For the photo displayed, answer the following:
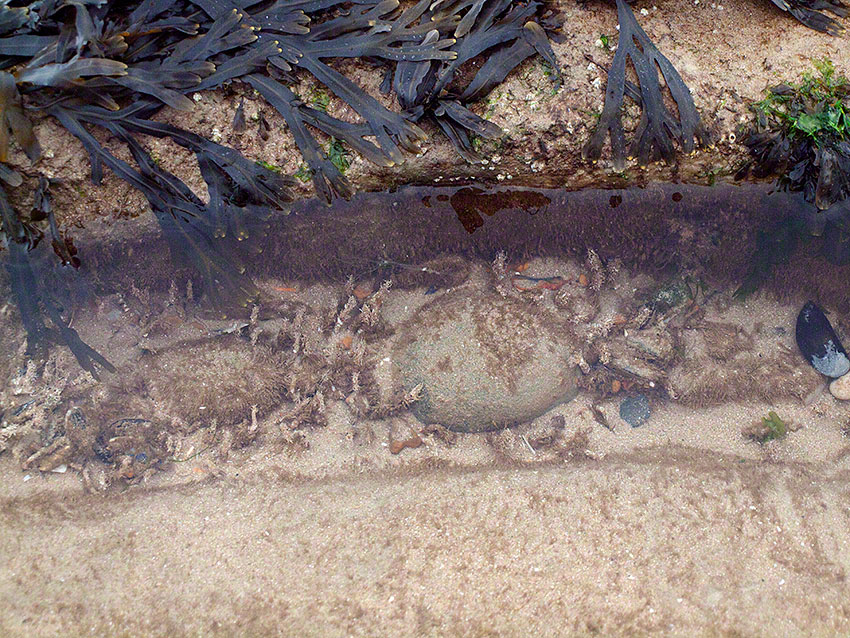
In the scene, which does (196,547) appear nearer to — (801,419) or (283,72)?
(283,72)

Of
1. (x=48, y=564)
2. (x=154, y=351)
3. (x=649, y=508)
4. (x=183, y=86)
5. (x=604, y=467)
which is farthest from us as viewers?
(x=154, y=351)

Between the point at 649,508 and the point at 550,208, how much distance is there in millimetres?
1866

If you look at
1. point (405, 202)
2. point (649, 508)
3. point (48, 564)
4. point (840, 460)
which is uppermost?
point (405, 202)

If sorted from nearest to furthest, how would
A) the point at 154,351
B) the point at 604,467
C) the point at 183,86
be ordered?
the point at 183,86 < the point at 604,467 < the point at 154,351

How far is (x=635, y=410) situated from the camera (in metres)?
3.31

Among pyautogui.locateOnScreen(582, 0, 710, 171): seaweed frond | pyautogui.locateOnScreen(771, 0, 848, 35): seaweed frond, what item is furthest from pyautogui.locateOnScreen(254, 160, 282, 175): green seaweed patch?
pyautogui.locateOnScreen(771, 0, 848, 35): seaweed frond

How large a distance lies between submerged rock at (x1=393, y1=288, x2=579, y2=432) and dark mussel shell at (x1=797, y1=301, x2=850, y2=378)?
1519mm

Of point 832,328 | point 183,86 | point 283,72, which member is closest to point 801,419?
point 832,328

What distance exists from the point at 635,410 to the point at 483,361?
108 cm

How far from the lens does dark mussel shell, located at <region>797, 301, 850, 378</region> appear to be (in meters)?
3.24

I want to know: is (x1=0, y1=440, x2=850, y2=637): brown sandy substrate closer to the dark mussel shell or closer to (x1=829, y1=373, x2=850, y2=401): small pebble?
(x1=829, y1=373, x2=850, y2=401): small pebble

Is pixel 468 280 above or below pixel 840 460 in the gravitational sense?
above

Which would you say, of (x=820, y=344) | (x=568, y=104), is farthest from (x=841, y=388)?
(x=568, y=104)

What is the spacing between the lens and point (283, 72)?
245cm
